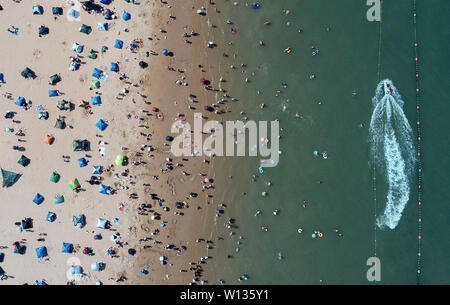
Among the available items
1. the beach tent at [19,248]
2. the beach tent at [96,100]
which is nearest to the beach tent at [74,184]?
the beach tent at [19,248]

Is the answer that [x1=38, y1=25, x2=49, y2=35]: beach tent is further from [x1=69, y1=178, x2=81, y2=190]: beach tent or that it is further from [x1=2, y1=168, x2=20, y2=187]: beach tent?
[x1=69, y1=178, x2=81, y2=190]: beach tent

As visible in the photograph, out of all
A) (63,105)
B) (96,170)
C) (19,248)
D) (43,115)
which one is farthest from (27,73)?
(19,248)

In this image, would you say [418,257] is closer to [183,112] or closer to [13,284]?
[183,112]

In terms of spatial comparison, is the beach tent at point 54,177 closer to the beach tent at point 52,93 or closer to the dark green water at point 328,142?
the beach tent at point 52,93

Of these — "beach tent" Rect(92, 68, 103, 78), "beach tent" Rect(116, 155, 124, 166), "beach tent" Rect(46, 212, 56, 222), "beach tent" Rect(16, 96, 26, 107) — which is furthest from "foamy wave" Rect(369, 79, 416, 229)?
"beach tent" Rect(16, 96, 26, 107)

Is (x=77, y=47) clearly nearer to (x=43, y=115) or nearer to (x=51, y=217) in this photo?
(x=43, y=115)
